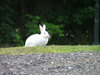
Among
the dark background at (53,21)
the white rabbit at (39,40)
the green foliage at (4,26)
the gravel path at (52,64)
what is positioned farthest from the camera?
the dark background at (53,21)

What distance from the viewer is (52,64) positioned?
15.8 feet

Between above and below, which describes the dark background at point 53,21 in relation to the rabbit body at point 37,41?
above

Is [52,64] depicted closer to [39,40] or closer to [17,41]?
[39,40]

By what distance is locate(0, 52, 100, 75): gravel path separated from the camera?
4414mm

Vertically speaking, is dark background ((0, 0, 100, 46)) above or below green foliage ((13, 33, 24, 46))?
above

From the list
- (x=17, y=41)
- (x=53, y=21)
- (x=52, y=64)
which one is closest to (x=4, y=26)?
(x=17, y=41)

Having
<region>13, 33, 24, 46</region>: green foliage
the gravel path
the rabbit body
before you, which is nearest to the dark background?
<region>13, 33, 24, 46</region>: green foliage

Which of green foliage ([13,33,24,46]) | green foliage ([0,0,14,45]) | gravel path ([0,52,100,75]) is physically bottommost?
gravel path ([0,52,100,75])

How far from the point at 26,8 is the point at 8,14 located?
6.95 ft

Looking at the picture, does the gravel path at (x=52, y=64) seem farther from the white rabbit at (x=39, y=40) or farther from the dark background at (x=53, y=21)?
the dark background at (x=53, y=21)

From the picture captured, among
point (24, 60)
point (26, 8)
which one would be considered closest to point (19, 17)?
point (26, 8)

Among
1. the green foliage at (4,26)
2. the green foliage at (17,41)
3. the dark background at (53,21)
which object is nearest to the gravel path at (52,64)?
the green foliage at (17,41)

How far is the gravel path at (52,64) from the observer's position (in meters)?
4.41

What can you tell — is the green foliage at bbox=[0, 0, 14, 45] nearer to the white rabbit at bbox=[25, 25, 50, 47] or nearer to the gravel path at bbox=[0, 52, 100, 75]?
the white rabbit at bbox=[25, 25, 50, 47]
